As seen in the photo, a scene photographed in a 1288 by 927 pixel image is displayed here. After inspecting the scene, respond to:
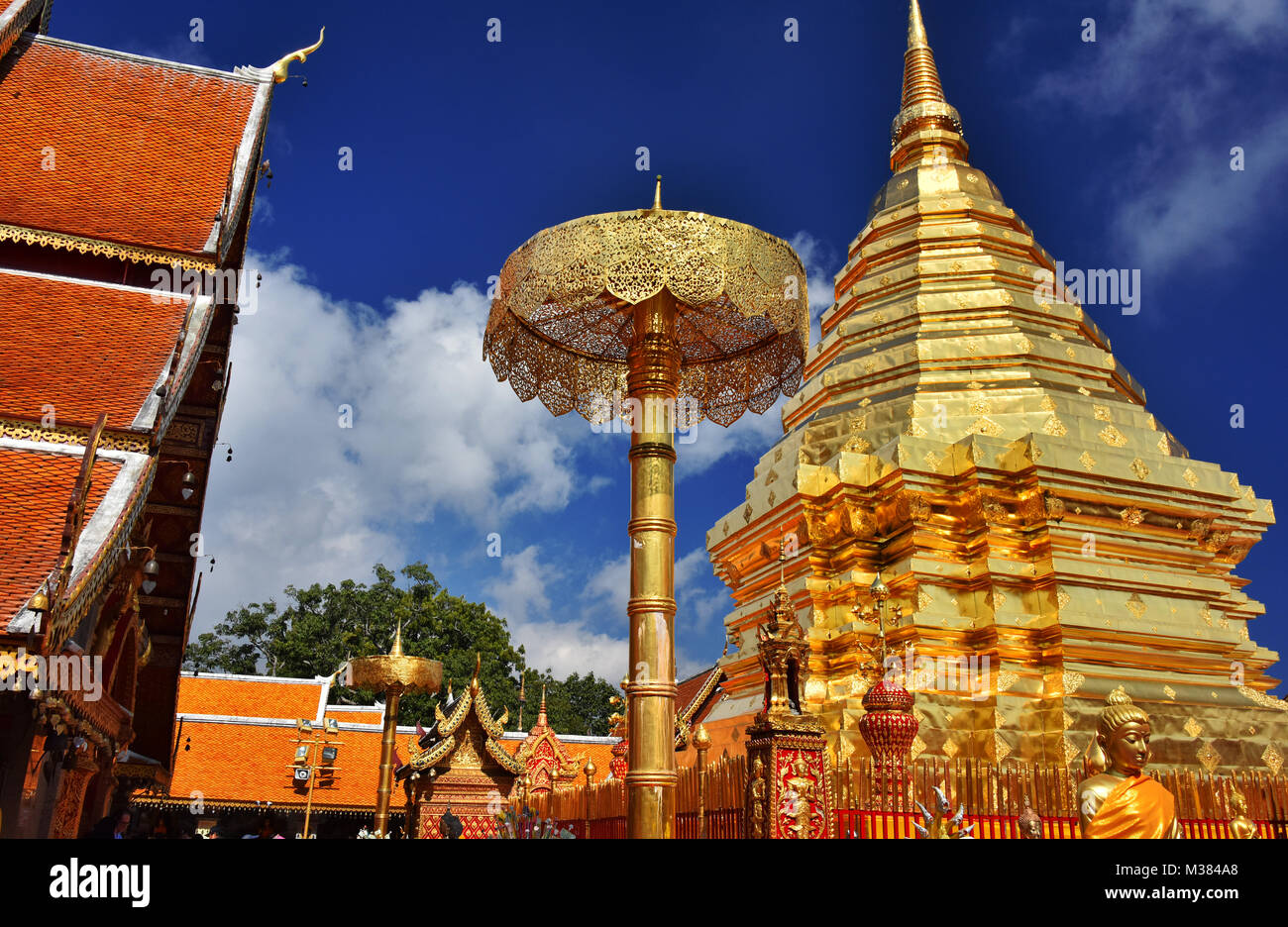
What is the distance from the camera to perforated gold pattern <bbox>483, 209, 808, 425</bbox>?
5.09m

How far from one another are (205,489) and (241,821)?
15309 mm

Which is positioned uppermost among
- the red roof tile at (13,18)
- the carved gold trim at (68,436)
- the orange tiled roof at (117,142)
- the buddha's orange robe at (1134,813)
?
the red roof tile at (13,18)

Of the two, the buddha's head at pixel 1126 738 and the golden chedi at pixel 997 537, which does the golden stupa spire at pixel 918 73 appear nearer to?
the golden chedi at pixel 997 537

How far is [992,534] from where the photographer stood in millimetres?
12336

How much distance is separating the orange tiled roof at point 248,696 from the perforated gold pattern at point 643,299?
18.8 meters

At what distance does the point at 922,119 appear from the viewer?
18.7 meters

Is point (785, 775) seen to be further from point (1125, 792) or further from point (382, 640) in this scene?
point (382, 640)

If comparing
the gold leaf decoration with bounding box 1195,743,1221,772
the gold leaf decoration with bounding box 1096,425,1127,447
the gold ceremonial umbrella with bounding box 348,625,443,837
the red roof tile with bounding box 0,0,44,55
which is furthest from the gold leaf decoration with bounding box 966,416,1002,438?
the red roof tile with bounding box 0,0,44,55

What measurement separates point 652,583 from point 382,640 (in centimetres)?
3406

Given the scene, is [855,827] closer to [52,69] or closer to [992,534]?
[992,534]

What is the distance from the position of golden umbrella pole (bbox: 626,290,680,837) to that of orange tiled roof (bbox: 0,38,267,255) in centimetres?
522

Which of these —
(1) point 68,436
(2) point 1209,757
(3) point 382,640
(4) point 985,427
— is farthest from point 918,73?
(3) point 382,640

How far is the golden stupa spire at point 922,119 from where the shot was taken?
1831 cm

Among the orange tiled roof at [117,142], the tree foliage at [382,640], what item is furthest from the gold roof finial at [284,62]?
the tree foliage at [382,640]
